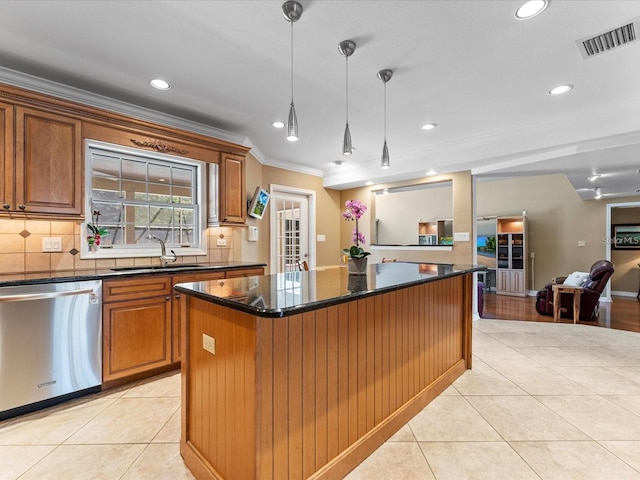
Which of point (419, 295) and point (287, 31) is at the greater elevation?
point (287, 31)

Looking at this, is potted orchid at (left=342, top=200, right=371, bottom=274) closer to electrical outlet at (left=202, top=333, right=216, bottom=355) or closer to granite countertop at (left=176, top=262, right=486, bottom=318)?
granite countertop at (left=176, top=262, right=486, bottom=318)

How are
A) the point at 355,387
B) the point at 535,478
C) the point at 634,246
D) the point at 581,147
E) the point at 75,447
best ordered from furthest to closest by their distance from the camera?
the point at 634,246, the point at 581,147, the point at 75,447, the point at 355,387, the point at 535,478

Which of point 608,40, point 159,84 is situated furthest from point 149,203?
point 608,40

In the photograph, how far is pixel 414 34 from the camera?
2047mm

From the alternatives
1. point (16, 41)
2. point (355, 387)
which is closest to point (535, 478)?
point (355, 387)

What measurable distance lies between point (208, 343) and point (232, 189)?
2412 mm

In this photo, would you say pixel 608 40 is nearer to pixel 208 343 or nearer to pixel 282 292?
pixel 282 292

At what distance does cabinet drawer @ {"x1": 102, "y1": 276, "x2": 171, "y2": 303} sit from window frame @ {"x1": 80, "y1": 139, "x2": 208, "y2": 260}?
631 millimetres

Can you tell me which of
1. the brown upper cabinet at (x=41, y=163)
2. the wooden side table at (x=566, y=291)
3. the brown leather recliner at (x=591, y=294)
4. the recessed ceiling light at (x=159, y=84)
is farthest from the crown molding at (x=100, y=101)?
the brown leather recliner at (x=591, y=294)

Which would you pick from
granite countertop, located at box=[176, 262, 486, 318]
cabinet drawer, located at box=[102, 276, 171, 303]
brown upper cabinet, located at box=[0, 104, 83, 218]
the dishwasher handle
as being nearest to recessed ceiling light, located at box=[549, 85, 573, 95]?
granite countertop, located at box=[176, 262, 486, 318]

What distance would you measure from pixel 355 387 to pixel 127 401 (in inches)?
69.9

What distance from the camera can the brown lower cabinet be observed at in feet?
8.13

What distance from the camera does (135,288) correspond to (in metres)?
2.59

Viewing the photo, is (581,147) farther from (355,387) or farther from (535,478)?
(355,387)
